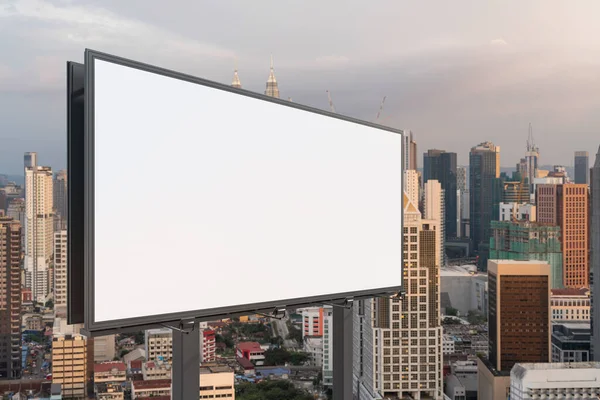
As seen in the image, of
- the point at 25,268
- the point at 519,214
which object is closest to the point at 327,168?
the point at 25,268

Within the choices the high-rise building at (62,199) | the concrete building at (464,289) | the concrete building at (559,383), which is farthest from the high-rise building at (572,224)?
the high-rise building at (62,199)

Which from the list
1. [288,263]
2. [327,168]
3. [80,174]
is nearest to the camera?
[80,174]

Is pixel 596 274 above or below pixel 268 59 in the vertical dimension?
below

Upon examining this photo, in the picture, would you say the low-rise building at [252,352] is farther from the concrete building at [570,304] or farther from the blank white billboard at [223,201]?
the concrete building at [570,304]

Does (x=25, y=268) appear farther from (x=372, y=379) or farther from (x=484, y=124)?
(x=484, y=124)

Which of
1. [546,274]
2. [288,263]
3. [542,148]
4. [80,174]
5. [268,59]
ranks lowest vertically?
[546,274]

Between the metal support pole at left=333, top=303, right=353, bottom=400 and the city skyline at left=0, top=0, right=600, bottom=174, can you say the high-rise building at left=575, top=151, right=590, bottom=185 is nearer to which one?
the city skyline at left=0, top=0, right=600, bottom=174

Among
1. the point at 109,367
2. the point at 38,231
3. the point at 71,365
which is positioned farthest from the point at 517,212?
the point at 38,231
